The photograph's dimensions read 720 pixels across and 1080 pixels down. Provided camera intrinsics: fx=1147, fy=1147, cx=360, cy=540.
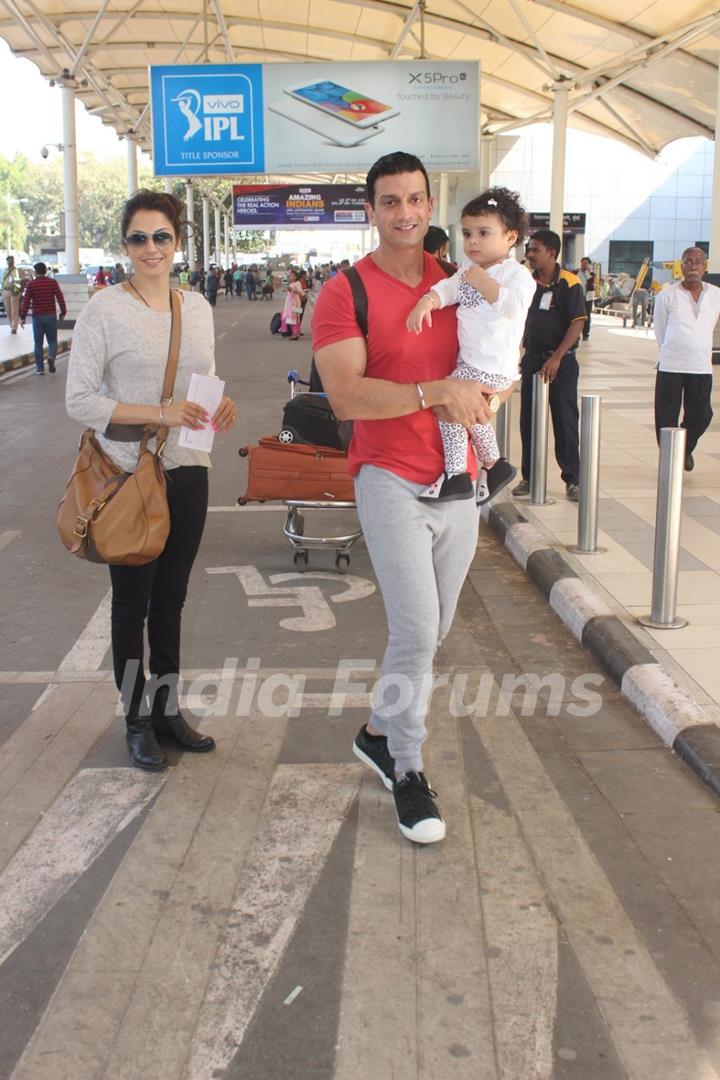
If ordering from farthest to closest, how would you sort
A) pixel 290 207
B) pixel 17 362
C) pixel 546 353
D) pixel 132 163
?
1. pixel 290 207
2. pixel 132 163
3. pixel 17 362
4. pixel 546 353

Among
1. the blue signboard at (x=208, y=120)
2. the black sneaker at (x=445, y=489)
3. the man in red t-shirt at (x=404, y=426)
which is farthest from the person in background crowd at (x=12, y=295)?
the black sneaker at (x=445, y=489)

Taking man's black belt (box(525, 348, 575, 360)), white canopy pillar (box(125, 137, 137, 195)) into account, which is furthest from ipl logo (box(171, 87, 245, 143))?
white canopy pillar (box(125, 137, 137, 195))

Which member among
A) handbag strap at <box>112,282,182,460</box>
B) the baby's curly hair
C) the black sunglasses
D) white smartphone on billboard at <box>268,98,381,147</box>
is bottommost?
handbag strap at <box>112,282,182,460</box>

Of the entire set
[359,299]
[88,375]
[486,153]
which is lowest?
[88,375]

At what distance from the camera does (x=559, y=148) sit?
25656 millimetres

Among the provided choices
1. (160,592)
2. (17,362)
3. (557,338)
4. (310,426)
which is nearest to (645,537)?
(557,338)

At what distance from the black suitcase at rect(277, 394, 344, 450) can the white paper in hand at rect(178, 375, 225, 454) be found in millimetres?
3139

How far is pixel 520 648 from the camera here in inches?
228

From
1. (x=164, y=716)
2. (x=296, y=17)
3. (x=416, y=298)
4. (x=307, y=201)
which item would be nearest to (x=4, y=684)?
(x=164, y=716)

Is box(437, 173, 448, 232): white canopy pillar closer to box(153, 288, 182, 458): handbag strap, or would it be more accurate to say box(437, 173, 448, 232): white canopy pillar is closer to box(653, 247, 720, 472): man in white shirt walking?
box(653, 247, 720, 472): man in white shirt walking

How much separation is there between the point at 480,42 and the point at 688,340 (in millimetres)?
20313

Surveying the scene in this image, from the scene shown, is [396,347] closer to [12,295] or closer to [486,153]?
[12,295]

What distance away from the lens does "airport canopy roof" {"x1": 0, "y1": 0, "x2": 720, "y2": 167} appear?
22.4 m

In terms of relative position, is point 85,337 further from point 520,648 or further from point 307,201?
point 307,201
